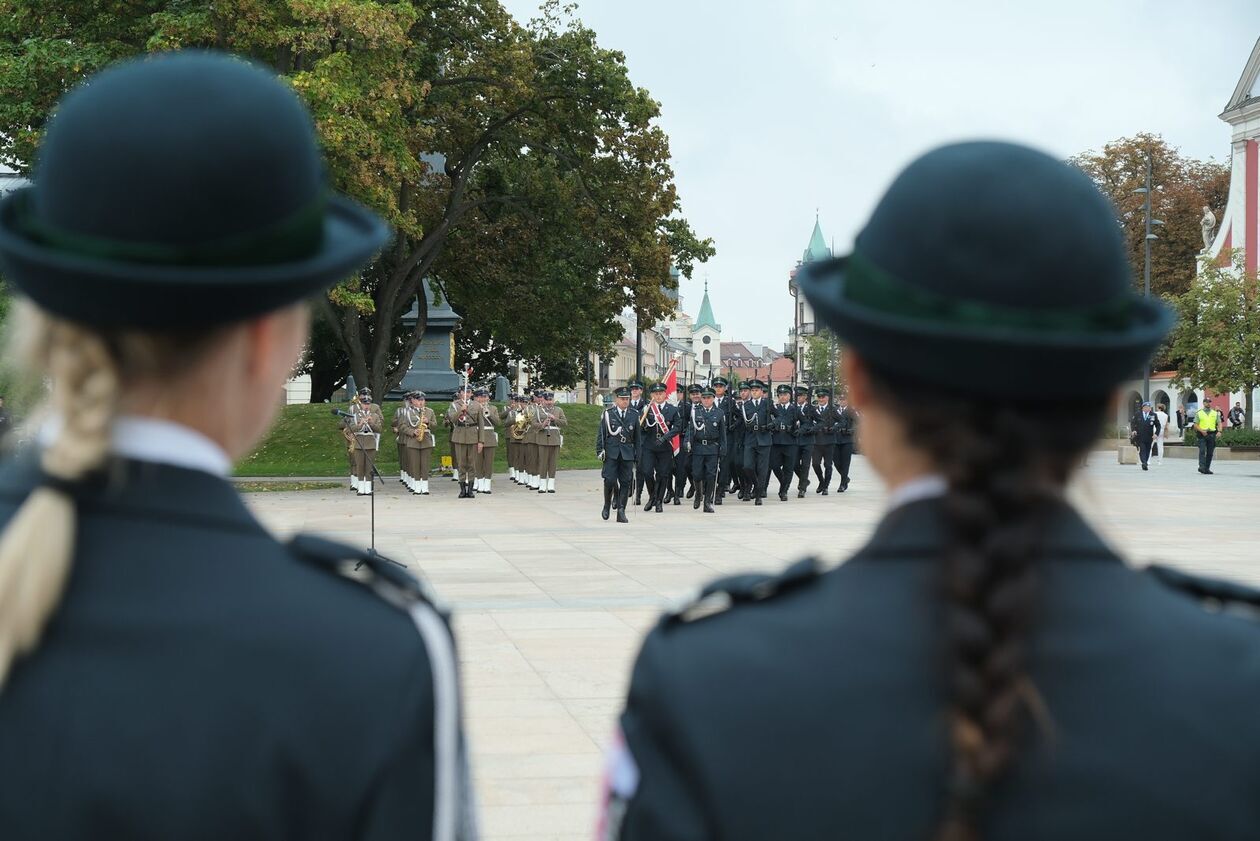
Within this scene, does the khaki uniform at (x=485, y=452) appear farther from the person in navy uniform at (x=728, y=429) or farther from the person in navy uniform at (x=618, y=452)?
the person in navy uniform at (x=618, y=452)

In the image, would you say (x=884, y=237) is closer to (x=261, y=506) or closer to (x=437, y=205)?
(x=261, y=506)

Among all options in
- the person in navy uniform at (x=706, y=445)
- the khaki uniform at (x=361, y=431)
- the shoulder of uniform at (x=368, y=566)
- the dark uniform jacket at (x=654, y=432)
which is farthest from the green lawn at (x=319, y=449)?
the shoulder of uniform at (x=368, y=566)

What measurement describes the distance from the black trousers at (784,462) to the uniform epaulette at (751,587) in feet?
75.8

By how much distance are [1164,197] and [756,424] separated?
50102 millimetres

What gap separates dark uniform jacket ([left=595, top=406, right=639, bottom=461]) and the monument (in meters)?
15.6

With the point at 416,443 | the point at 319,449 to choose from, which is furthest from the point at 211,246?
the point at 319,449

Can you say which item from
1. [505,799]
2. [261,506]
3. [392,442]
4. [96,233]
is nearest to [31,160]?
[261,506]

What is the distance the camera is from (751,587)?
1.67 metres

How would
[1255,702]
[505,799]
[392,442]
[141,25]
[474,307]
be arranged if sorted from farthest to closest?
[474,307] < [392,442] < [141,25] < [505,799] < [1255,702]

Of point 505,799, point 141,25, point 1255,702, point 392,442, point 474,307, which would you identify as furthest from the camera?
point 474,307

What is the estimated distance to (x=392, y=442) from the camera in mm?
33906

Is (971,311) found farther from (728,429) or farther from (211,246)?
(728,429)

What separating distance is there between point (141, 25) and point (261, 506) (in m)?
9.56

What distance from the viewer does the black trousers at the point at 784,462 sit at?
24812 millimetres
